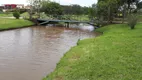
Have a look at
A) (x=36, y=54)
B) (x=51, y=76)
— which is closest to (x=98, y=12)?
(x=36, y=54)

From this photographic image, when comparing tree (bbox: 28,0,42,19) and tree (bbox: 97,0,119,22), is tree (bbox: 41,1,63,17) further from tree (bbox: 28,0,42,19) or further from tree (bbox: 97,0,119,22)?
tree (bbox: 97,0,119,22)

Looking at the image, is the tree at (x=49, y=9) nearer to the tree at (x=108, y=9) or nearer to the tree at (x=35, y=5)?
the tree at (x=35, y=5)

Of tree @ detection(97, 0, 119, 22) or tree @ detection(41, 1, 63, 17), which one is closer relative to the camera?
tree @ detection(97, 0, 119, 22)

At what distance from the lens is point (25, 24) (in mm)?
50719

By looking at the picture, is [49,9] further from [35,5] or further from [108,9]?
[108,9]

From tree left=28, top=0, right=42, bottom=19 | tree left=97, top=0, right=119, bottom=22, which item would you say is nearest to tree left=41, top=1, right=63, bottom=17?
tree left=28, top=0, right=42, bottom=19

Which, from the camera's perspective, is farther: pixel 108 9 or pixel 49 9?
pixel 49 9

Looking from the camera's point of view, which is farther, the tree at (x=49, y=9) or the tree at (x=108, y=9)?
the tree at (x=49, y=9)

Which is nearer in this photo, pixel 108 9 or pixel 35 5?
pixel 108 9

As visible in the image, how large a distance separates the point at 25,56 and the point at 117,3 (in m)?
35.5

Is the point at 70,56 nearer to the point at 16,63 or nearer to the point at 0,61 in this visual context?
the point at 16,63

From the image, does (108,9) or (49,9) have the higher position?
(49,9)

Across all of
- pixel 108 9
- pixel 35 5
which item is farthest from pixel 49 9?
pixel 108 9

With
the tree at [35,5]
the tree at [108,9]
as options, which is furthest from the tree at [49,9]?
the tree at [108,9]
